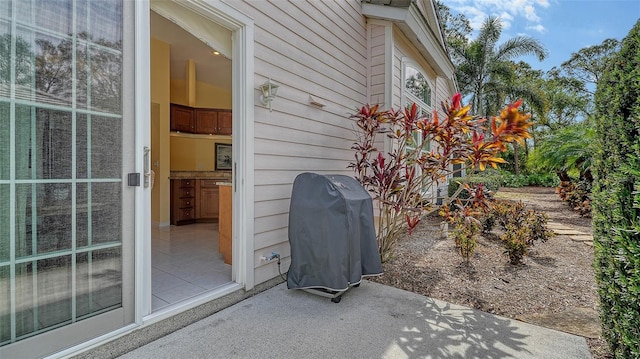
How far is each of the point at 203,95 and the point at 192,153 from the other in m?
1.52

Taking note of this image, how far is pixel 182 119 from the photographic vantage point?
6395 mm

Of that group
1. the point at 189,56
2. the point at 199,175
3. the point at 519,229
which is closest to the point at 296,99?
the point at 519,229

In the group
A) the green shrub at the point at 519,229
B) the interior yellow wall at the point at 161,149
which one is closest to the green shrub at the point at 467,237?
the green shrub at the point at 519,229

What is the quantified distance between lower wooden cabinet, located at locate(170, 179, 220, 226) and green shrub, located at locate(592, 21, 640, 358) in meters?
5.58

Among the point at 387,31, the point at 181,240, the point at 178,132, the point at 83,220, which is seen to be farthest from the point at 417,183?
the point at 178,132

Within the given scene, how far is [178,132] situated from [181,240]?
2789 mm

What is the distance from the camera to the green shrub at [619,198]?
4.92 ft

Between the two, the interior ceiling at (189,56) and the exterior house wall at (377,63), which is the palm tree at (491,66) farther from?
the interior ceiling at (189,56)

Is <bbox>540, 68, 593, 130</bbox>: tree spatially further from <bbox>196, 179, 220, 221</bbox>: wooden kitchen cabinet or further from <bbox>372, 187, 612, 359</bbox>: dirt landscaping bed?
<bbox>196, 179, 220, 221</bbox>: wooden kitchen cabinet

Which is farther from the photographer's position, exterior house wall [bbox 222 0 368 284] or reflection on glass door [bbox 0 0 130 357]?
exterior house wall [bbox 222 0 368 284]

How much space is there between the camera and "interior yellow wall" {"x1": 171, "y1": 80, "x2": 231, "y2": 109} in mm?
7082

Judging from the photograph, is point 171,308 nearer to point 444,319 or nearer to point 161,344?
point 161,344

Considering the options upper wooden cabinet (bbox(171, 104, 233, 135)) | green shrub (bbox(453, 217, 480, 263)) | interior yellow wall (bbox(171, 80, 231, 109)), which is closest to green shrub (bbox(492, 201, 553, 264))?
green shrub (bbox(453, 217, 480, 263))

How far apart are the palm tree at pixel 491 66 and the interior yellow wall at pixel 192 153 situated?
13811 millimetres
